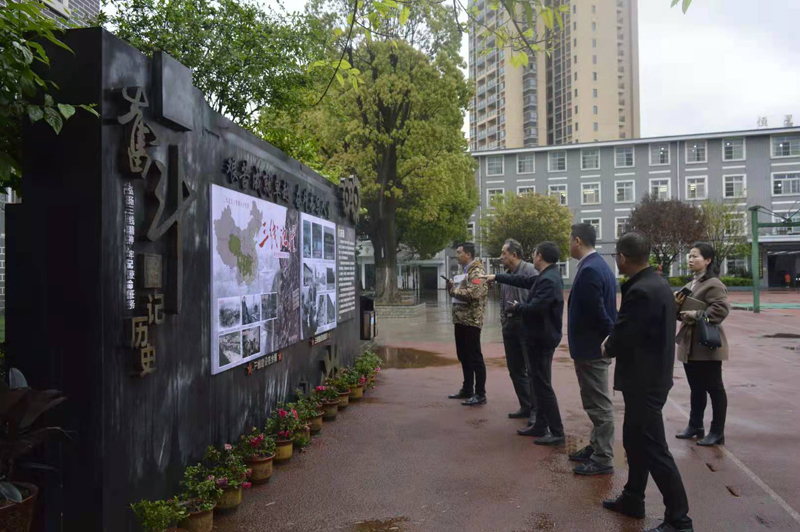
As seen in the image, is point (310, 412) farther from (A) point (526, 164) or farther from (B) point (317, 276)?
(A) point (526, 164)

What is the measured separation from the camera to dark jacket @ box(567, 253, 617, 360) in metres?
4.98

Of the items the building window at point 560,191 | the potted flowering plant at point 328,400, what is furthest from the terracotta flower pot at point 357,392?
the building window at point 560,191

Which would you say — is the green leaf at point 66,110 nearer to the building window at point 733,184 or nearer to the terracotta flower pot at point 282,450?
the terracotta flower pot at point 282,450

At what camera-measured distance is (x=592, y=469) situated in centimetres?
509

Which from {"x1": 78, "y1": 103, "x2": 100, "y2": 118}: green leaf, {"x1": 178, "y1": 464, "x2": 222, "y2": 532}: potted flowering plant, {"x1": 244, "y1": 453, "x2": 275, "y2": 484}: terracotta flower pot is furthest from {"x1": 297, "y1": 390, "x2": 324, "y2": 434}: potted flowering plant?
{"x1": 78, "y1": 103, "x2": 100, "y2": 118}: green leaf

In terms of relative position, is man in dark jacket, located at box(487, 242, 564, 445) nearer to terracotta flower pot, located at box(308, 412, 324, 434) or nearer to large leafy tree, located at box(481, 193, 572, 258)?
terracotta flower pot, located at box(308, 412, 324, 434)

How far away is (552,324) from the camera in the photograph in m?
5.87

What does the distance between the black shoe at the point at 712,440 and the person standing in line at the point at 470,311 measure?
8.37 ft

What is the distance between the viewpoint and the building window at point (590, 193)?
50625mm

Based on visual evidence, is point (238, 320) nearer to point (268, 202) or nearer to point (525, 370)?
point (268, 202)

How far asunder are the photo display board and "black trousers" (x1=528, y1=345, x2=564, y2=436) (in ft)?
8.36

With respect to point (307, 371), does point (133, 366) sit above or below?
above

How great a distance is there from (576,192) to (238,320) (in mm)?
49090

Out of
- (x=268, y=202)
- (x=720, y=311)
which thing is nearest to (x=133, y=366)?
(x=268, y=202)
